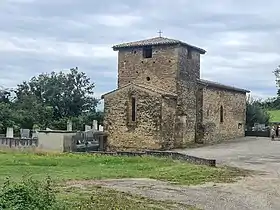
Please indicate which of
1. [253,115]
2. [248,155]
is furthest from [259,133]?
[248,155]

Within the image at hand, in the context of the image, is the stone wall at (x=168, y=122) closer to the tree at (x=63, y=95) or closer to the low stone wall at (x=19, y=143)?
the low stone wall at (x=19, y=143)

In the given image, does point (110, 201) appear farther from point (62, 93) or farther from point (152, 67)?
point (62, 93)

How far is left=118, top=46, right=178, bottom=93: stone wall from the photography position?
36.7 metres

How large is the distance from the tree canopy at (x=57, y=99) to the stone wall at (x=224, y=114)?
14.3 m

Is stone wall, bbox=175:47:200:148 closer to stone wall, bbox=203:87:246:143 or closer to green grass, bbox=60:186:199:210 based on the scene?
stone wall, bbox=203:87:246:143

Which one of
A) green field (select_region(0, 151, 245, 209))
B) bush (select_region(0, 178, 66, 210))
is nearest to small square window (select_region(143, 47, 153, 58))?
green field (select_region(0, 151, 245, 209))

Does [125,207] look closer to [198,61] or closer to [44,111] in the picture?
[198,61]

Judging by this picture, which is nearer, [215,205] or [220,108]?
[215,205]

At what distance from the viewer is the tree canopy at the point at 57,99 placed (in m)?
50.6

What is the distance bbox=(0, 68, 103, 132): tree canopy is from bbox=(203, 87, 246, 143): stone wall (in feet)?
46.9

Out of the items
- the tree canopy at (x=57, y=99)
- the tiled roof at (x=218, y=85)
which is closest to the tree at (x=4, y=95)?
the tree canopy at (x=57, y=99)

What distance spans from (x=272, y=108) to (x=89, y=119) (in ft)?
148

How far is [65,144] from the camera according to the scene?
105 ft

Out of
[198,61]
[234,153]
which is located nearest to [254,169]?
[234,153]
